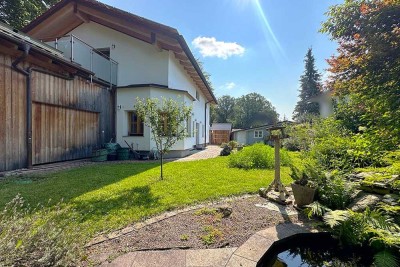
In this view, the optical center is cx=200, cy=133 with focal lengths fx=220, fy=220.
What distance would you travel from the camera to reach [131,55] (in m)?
12.4

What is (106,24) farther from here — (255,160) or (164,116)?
(255,160)

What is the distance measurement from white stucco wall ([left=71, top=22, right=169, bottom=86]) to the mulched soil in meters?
9.52

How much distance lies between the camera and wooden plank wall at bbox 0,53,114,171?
6707 millimetres

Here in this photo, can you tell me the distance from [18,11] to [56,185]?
58.7ft

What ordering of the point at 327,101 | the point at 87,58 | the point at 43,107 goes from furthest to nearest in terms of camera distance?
1. the point at 327,101
2. the point at 87,58
3. the point at 43,107

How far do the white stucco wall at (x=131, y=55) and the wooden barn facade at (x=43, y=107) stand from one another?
1.77m

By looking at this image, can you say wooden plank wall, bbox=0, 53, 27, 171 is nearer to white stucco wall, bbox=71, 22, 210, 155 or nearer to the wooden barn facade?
the wooden barn facade

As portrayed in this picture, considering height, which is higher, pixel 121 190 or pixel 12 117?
pixel 12 117

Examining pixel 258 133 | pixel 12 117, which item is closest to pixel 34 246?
pixel 12 117

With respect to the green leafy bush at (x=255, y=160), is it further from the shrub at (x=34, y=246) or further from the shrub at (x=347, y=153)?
the shrub at (x=34, y=246)

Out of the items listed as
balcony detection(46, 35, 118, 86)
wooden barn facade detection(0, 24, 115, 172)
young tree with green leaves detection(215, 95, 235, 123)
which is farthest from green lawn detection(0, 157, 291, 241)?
young tree with green leaves detection(215, 95, 235, 123)

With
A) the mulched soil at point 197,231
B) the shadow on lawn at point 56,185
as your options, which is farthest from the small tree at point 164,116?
the mulched soil at point 197,231

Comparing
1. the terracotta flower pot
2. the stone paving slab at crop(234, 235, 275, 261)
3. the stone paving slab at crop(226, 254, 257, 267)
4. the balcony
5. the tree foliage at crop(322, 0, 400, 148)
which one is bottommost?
the stone paving slab at crop(226, 254, 257, 267)

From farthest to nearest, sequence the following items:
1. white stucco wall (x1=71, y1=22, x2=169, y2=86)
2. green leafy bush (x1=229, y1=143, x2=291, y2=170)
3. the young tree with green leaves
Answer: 1. the young tree with green leaves
2. white stucco wall (x1=71, y1=22, x2=169, y2=86)
3. green leafy bush (x1=229, y1=143, x2=291, y2=170)
